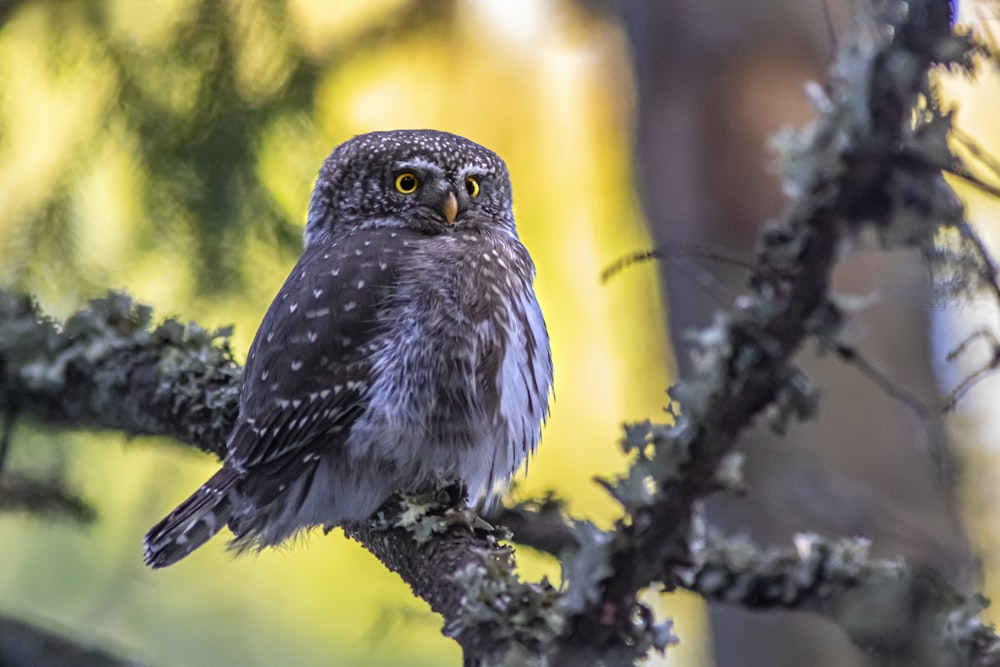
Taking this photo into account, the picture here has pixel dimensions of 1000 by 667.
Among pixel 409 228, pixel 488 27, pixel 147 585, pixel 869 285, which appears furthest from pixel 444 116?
pixel 147 585

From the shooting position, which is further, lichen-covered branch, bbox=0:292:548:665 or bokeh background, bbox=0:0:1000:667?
bokeh background, bbox=0:0:1000:667

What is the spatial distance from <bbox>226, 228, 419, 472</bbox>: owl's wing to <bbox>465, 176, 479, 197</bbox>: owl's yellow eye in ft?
1.99

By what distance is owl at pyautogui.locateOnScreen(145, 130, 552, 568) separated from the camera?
2857 millimetres

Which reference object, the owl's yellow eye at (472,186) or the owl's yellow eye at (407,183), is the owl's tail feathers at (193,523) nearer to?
the owl's yellow eye at (407,183)

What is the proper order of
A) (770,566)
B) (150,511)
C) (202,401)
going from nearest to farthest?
(770,566), (202,401), (150,511)

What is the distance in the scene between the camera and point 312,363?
2930 mm

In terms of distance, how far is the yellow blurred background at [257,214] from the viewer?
11.8ft

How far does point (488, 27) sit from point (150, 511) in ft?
8.90

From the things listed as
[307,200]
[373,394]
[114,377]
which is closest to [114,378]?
[114,377]

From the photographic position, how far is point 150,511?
12.7 feet

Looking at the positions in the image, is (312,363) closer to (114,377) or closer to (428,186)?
(114,377)

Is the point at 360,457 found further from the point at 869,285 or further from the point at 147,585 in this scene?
the point at 869,285

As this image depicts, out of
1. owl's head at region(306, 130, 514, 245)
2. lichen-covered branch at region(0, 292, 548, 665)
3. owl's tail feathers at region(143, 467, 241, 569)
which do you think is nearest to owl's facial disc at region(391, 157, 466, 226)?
owl's head at region(306, 130, 514, 245)

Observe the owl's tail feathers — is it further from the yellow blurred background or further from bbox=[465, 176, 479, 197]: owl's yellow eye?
bbox=[465, 176, 479, 197]: owl's yellow eye
